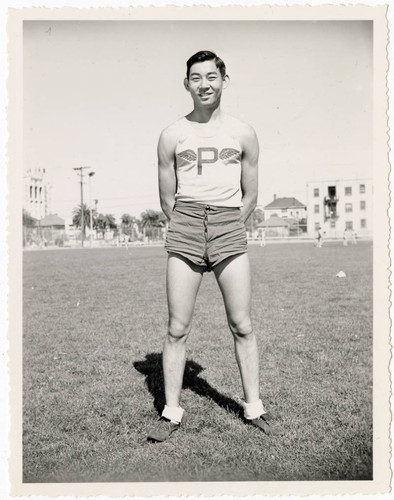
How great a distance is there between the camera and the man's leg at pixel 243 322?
331 cm

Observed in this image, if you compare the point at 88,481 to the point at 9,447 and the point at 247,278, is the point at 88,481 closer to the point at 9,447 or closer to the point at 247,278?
the point at 9,447

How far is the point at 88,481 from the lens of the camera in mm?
2967

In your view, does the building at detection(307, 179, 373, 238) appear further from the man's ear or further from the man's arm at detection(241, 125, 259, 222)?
the man's ear

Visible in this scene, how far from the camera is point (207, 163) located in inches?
127

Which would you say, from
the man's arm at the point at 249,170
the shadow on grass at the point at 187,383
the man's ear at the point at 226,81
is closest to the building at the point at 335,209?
the shadow on grass at the point at 187,383

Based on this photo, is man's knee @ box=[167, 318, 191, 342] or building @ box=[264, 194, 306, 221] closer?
man's knee @ box=[167, 318, 191, 342]

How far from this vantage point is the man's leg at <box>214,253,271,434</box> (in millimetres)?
3311

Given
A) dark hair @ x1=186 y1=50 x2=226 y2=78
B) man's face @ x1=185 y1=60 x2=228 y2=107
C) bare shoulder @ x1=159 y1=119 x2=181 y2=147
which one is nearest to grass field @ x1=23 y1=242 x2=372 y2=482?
bare shoulder @ x1=159 y1=119 x2=181 y2=147

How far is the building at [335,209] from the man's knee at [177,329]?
43.7m

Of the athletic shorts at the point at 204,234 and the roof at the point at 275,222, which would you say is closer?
the athletic shorts at the point at 204,234

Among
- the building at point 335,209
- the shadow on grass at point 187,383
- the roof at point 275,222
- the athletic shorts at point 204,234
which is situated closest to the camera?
the athletic shorts at point 204,234

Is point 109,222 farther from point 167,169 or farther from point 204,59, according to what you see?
point 204,59

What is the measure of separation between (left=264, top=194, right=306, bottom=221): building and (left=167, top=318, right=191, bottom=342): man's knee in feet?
252

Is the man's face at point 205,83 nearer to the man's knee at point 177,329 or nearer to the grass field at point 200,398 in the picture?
the man's knee at point 177,329
